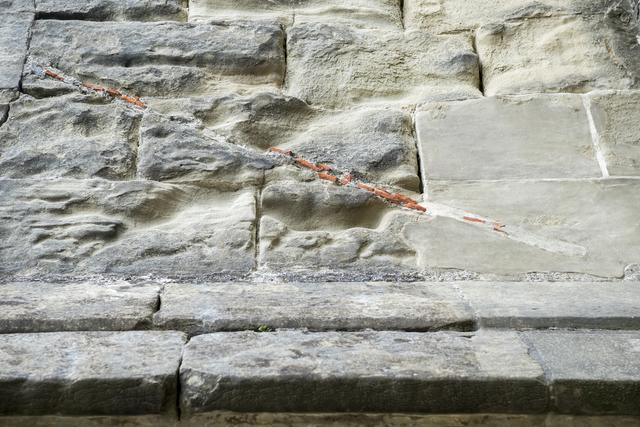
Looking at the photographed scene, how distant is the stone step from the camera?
1791 mm

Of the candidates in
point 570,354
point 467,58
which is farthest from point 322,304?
point 467,58

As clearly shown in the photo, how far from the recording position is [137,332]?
1.76m

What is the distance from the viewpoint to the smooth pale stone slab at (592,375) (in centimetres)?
158

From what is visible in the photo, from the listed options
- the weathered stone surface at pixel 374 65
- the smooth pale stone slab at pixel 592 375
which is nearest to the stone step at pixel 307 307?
the smooth pale stone slab at pixel 592 375

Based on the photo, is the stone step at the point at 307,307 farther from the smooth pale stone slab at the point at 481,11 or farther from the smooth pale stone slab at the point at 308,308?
the smooth pale stone slab at the point at 481,11

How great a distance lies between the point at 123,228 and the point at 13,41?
98 centimetres

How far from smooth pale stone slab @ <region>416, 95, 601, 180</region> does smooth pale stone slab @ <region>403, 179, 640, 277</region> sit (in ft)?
0.17

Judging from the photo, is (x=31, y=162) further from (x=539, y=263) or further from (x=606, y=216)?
(x=606, y=216)

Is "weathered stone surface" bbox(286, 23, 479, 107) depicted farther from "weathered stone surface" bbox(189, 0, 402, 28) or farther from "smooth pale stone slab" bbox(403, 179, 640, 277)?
"smooth pale stone slab" bbox(403, 179, 640, 277)

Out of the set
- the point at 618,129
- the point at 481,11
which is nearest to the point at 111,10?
the point at 481,11

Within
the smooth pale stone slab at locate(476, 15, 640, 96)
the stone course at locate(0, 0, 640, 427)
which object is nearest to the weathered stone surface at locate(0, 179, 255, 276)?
the stone course at locate(0, 0, 640, 427)

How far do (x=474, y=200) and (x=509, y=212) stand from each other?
0.11 metres

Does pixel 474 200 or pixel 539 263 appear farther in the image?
pixel 474 200

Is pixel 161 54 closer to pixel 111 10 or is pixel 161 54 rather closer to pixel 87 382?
pixel 111 10
